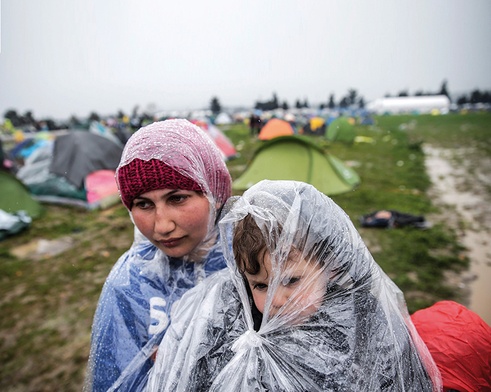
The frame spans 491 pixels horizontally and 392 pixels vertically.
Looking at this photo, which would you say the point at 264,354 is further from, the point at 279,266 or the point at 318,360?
the point at 279,266

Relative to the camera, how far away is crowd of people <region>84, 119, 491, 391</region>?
2.59ft

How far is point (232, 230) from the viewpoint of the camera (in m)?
0.92

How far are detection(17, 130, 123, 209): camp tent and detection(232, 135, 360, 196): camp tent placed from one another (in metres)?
3.36

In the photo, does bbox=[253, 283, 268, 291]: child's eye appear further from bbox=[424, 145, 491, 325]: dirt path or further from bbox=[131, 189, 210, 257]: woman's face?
bbox=[424, 145, 491, 325]: dirt path

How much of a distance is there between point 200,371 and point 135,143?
79cm

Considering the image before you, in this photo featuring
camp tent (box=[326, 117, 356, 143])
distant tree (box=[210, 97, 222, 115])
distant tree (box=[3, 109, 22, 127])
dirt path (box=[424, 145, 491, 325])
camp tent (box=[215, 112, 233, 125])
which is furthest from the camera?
distant tree (box=[210, 97, 222, 115])

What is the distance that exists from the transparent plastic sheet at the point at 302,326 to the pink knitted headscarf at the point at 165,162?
0.25 m

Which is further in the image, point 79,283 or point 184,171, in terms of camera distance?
point 79,283

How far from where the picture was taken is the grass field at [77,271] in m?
2.65

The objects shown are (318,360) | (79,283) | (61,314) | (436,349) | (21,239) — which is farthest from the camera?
(21,239)

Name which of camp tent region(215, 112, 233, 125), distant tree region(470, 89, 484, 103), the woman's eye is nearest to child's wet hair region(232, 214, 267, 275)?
the woman's eye

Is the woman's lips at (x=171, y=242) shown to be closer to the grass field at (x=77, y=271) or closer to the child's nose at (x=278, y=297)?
the child's nose at (x=278, y=297)

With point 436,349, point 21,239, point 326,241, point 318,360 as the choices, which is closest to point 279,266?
point 326,241

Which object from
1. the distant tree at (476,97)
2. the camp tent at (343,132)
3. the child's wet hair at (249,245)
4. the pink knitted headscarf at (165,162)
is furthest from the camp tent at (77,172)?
the distant tree at (476,97)
